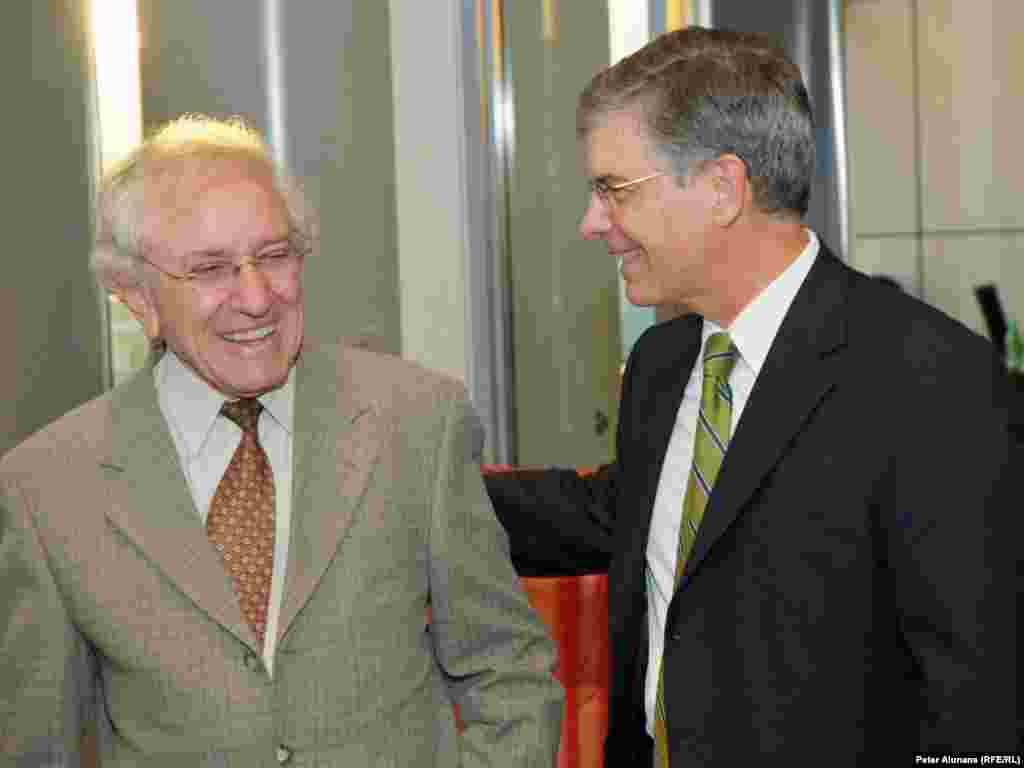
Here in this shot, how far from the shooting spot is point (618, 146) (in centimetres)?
203

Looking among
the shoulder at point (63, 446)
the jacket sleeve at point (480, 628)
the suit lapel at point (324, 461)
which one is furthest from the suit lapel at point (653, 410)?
the shoulder at point (63, 446)

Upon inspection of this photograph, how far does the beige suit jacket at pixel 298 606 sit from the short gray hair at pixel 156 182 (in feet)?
0.56

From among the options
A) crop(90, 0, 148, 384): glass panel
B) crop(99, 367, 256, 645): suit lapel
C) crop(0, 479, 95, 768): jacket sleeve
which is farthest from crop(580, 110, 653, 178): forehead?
crop(90, 0, 148, 384): glass panel

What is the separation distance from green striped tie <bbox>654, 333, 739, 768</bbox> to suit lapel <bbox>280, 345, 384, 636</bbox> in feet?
1.49

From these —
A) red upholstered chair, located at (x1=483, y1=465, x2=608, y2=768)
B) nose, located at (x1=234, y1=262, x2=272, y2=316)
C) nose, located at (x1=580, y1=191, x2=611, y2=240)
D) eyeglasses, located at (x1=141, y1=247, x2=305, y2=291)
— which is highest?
nose, located at (x1=580, y1=191, x2=611, y2=240)

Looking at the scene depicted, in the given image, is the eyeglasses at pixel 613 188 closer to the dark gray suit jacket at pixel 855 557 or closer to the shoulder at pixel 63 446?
the dark gray suit jacket at pixel 855 557

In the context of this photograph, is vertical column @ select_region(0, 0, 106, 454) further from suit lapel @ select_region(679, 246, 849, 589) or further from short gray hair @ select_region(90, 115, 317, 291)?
suit lapel @ select_region(679, 246, 849, 589)

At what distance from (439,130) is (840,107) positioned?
44.6 inches

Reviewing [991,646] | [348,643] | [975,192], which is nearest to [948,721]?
[991,646]

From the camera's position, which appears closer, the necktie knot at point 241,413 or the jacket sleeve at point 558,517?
the necktie knot at point 241,413

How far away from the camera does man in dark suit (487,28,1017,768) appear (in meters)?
1.75

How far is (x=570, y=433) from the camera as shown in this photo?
410cm

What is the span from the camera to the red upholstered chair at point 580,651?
8.70 ft

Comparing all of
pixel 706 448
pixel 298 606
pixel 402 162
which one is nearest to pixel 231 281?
pixel 298 606
